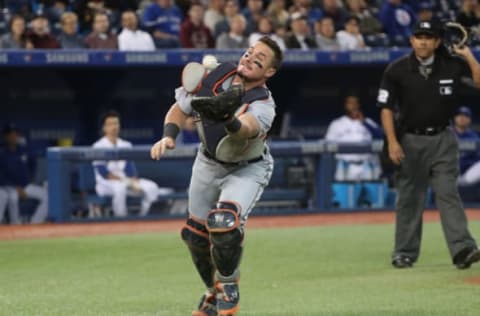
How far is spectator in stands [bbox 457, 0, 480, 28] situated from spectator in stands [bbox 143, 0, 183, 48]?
3.82m

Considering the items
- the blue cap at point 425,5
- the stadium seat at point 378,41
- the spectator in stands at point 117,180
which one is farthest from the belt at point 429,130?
the blue cap at point 425,5

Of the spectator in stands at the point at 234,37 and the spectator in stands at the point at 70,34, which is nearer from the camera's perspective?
the spectator in stands at the point at 70,34

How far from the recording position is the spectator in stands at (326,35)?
14.8m

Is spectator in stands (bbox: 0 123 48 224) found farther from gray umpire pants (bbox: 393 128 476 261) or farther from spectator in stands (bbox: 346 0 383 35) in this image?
gray umpire pants (bbox: 393 128 476 261)

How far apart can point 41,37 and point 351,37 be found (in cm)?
407

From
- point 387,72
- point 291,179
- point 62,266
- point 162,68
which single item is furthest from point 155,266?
point 162,68

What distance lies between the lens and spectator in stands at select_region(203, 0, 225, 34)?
14680mm

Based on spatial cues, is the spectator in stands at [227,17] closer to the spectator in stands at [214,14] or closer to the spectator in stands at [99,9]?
the spectator in stands at [214,14]

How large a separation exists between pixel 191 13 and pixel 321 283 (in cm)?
681

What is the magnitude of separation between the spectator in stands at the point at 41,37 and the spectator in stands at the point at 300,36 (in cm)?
291

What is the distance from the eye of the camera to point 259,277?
861 cm

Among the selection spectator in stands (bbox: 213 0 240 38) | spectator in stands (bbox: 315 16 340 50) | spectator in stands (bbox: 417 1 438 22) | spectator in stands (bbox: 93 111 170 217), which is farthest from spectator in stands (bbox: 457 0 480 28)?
spectator in stands (bbox: 93 111 170 217)

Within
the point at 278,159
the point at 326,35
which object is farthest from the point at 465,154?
the point at 278,159

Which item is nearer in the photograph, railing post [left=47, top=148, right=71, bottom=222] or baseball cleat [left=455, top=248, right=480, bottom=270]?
baseball cleat [left=455, top=248, right=480, bottom=270]
